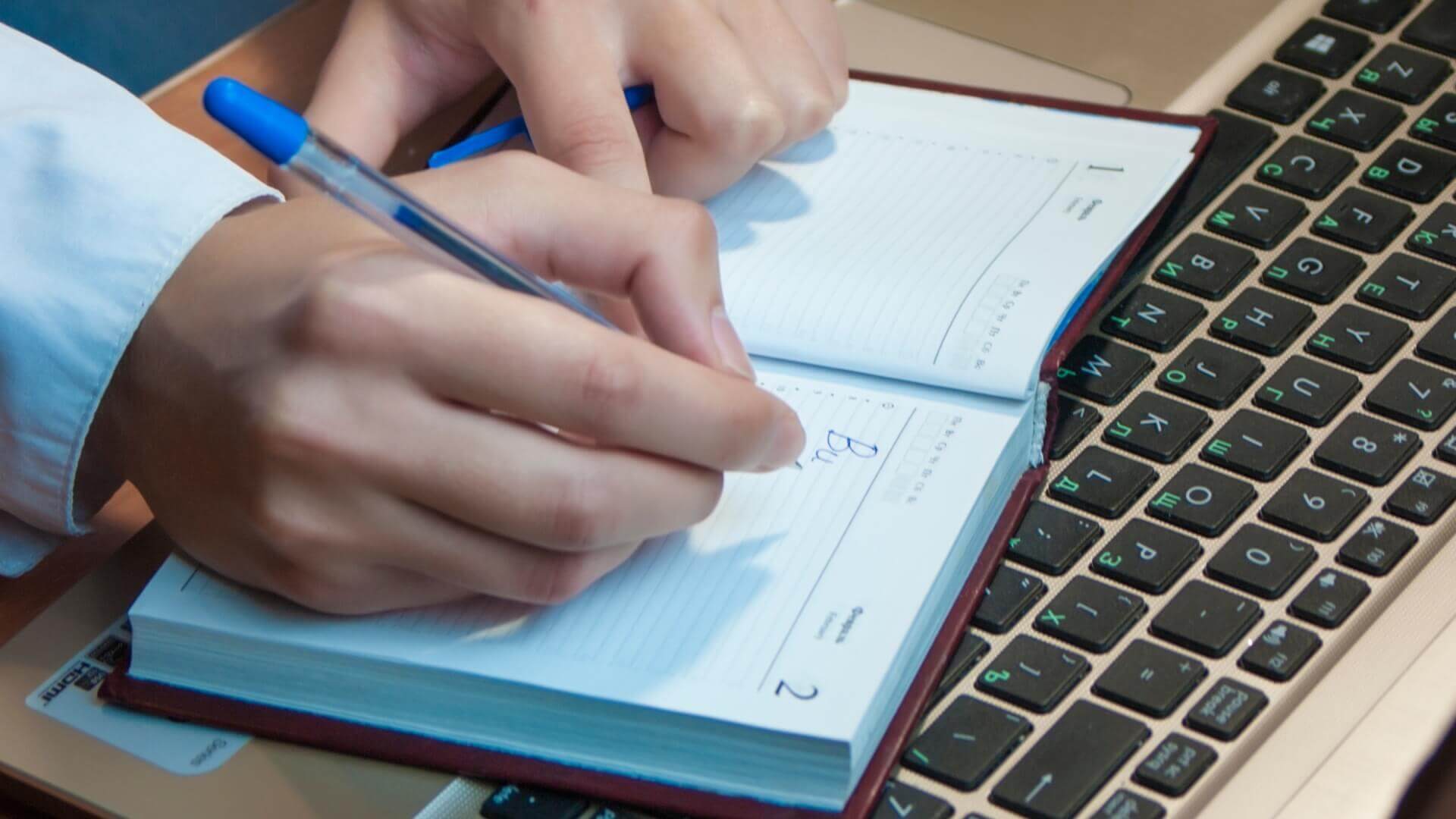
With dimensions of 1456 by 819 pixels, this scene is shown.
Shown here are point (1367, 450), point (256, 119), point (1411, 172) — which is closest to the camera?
point (256, 119)

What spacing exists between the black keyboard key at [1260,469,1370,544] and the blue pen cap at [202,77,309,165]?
31cm

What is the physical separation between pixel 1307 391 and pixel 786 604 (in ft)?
0.66

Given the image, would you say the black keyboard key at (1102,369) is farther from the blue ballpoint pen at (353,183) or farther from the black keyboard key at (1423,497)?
the blue ballpoint pen at (353,183)

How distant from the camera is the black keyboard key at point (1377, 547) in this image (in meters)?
0.43

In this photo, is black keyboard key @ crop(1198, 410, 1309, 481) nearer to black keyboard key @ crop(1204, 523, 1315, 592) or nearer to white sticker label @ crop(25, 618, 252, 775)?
black keyboard key @ crop(1204, 523, 1315, 592)

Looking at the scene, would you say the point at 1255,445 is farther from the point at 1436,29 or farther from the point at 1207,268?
the point at 1436,29

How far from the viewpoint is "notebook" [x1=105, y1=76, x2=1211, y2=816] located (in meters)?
0.40

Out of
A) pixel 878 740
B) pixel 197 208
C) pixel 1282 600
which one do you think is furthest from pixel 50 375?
pixel 1282 600

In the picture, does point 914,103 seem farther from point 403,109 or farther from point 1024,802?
point 1024,802

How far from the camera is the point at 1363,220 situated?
0.55m

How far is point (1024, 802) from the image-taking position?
0.39 meters

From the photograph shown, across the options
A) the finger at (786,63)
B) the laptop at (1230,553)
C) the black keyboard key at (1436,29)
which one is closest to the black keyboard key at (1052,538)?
the laptop at (1230,553)

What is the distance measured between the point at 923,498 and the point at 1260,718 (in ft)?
0.38

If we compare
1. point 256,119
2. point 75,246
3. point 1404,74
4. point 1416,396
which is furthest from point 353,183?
point 1404,74
